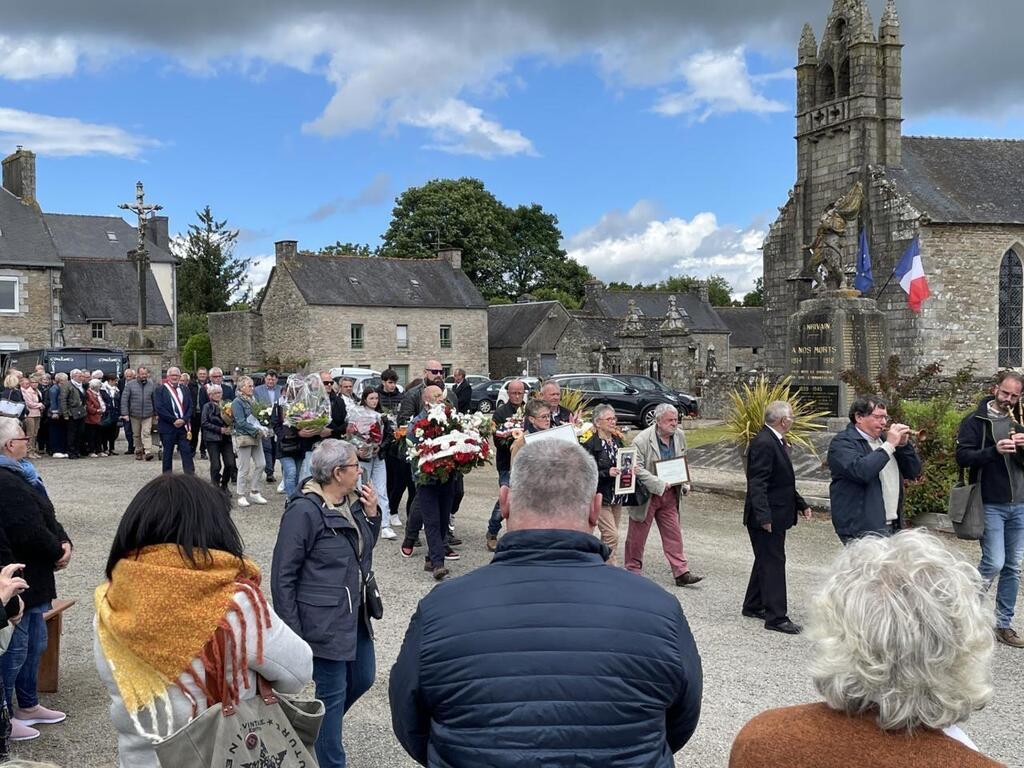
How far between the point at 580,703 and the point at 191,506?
1542 millimetres

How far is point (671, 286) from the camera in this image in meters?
102

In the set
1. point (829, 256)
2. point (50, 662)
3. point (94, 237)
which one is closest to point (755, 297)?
point (94, 237)

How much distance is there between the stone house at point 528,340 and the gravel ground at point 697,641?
41219 millimetres

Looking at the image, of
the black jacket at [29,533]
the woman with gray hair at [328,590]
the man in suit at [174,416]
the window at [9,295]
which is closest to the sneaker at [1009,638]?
the woman with gray hair at [328,590]

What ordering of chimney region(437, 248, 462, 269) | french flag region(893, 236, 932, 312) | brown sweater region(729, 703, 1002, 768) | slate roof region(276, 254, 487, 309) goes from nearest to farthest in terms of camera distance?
brown sweater region(729, 703, 1002, 768), french flag region(893, 236, 932, 312), slate roof region(276, 254, 487, 309), chimney region(437, 248, 462, 269)

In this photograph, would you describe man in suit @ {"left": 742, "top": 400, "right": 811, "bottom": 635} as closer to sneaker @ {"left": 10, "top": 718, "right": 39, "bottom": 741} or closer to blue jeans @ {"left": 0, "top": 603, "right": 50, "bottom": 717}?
blue jeans @ {"left": 0, "top": 603, "right": 50, "bottom": 717}

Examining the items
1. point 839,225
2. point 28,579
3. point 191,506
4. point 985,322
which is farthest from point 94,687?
point 985,322

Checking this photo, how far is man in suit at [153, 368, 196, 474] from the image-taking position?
15219 millimetres

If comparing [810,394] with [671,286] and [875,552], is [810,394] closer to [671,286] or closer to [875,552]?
[875,552]

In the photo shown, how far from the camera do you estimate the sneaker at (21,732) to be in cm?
558

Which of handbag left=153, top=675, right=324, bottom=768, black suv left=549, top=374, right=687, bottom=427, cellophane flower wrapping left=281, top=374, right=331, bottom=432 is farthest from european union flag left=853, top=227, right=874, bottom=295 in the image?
handbag left=153, top=675, right=324, bottom=768

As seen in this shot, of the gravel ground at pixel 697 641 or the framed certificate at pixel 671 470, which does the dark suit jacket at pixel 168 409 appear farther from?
the framed certificate at pixel 671 470

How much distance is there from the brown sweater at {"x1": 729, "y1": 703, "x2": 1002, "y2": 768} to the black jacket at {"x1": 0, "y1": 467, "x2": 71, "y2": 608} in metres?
4.00

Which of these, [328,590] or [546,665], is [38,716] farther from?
[546,665]
